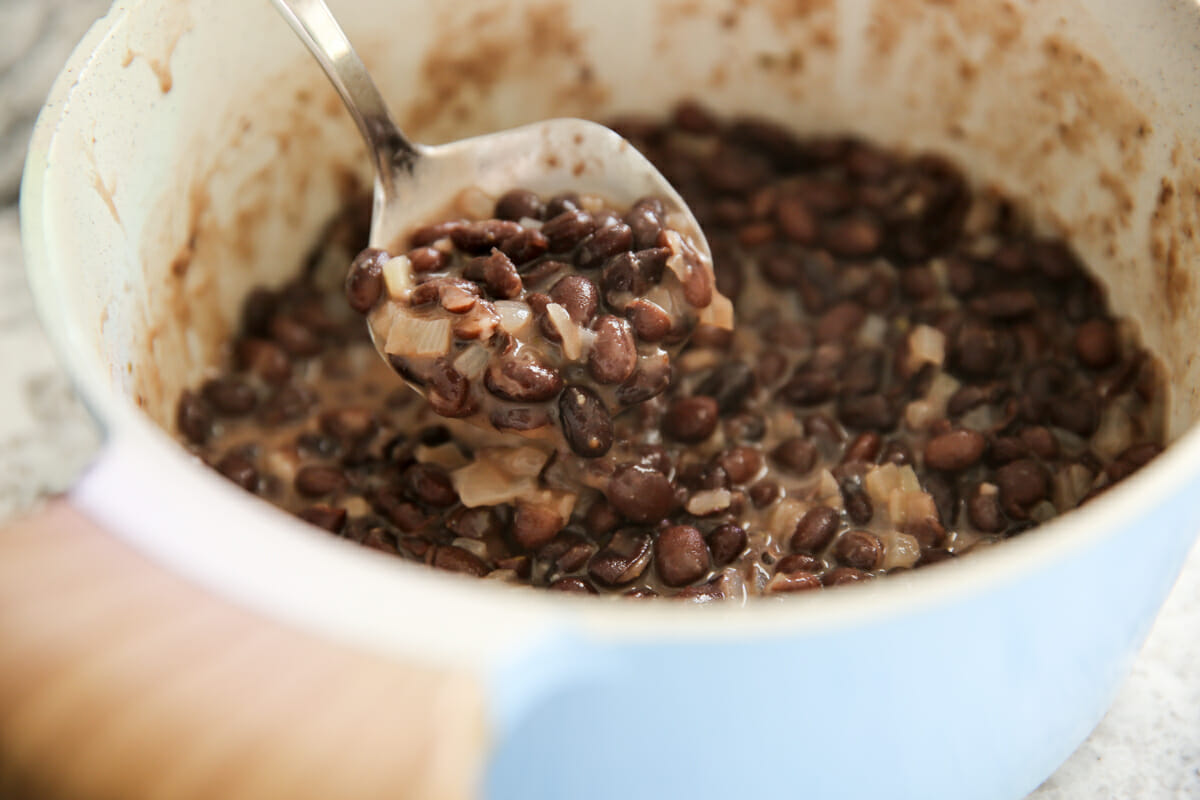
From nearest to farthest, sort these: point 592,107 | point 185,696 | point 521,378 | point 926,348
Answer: point 185,696 < point 521,378 < point 926,348 < point 592,107

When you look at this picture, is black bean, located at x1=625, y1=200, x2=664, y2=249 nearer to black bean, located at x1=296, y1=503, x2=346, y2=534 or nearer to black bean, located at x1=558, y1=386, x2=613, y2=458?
black bean, located at x1=558, y1=386, x2=613, y2=458

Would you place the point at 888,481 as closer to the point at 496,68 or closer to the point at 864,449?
the point at 864,449

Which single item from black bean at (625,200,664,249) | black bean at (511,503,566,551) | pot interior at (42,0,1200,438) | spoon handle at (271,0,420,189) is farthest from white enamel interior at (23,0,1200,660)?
black bean at (511,503,566,551)

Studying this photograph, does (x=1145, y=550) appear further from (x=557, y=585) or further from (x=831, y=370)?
(x=831, y=370)

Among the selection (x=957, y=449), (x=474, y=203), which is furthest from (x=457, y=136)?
(x=957, y=449)

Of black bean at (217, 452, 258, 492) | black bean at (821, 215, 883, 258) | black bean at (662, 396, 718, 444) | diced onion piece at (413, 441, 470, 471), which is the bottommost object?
black bean at (217, 452, 258, 492)

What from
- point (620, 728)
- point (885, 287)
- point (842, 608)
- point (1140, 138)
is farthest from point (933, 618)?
point (885, 287)
